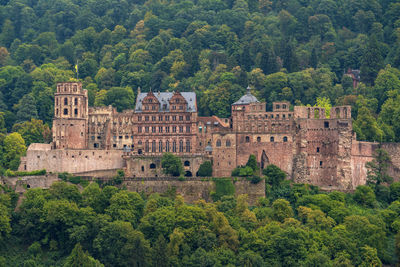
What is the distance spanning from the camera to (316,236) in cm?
8588

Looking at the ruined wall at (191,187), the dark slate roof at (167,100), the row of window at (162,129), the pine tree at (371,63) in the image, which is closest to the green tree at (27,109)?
the dark slate roof at (167,100)

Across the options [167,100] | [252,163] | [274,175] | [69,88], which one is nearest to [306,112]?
[274,175]

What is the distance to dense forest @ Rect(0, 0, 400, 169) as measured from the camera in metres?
114

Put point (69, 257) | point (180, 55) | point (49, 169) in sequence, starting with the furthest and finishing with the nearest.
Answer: point (180, 55)
point (49, 169)
point (69, 257)

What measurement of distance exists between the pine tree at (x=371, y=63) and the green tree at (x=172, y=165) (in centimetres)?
4047

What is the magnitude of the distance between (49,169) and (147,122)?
39.5 ft

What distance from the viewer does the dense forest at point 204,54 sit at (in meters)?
114

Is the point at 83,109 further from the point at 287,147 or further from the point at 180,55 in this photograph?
the point at 180,55

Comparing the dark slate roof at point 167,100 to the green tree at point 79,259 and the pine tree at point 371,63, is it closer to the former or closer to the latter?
the green tree at point 79,259

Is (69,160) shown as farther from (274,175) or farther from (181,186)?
(274,175)

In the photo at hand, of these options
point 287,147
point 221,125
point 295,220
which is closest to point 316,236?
point 295,220

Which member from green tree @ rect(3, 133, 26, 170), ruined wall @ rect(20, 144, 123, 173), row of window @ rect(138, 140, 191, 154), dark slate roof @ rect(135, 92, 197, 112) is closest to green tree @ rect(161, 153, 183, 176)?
row of window @ rect(138, 140, 191, 154)

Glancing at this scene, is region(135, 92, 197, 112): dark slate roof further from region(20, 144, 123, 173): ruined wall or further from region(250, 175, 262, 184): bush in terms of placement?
region(250, 175, 262, 184): bush

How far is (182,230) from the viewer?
8444 centimetres
